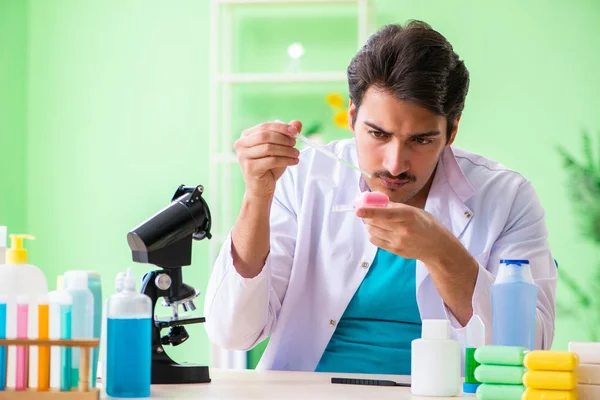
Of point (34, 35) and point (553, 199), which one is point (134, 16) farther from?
point (553, 199)

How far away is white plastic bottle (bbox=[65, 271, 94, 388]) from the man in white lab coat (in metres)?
Answer: 0.44

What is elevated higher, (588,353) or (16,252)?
(16,252)

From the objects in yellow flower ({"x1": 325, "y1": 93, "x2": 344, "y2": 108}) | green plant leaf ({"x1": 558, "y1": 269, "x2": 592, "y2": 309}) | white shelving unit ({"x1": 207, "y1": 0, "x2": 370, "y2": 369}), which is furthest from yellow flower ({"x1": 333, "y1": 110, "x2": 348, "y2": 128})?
green plant leaf ({"x1": 558, "y1": 269, "x2": 592, "y2": 309})

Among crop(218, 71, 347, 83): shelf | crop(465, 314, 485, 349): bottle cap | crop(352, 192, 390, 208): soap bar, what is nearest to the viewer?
crop(465, 314, 485, 349): bottle cap

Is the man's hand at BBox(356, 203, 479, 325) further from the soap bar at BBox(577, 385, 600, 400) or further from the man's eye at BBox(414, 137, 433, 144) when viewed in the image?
the soap bar at BBox(577, 385, 600, 400)

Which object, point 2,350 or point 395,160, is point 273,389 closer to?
point 2,350

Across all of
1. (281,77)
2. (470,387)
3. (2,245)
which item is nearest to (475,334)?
(470,387)

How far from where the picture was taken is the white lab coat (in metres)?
1.90

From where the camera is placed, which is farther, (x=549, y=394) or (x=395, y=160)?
(x=395, y=160)

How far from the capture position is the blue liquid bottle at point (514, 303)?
1.53 m

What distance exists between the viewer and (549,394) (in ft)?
4.14

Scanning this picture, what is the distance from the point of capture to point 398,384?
1581 millimetres

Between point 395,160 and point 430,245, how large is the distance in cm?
28

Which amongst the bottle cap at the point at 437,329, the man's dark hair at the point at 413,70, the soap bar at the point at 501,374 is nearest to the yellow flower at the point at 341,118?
the man's dark hair at the point at 413,70
